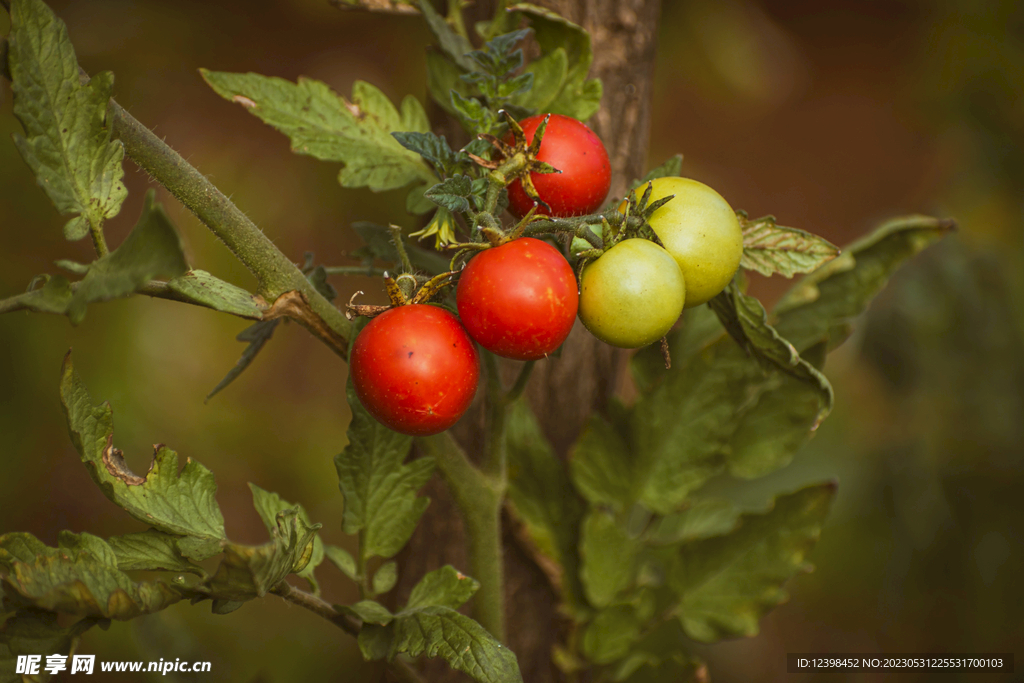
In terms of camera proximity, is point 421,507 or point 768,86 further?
point 768,86

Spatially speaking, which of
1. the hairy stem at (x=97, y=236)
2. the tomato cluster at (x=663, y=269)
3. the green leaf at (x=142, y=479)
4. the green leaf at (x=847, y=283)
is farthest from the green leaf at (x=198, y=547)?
the green leaf at (x=847, y=283)

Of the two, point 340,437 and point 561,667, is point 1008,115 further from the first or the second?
point 340,437

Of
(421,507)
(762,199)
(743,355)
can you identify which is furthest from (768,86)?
(421,507)

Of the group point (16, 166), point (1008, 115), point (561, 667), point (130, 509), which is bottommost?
point (561, 667)

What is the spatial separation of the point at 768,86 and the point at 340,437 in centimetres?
164

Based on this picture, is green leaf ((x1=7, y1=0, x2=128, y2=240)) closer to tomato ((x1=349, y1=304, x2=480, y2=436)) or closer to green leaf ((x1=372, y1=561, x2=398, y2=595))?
tomato ((x1=349, y1=304, x2=480, y2=436))

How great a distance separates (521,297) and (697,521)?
48cm

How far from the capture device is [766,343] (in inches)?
19.7

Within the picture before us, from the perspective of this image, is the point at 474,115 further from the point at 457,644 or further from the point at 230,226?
the point at 457,644

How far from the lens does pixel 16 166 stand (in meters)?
1.26

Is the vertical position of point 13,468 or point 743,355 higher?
point 743,355

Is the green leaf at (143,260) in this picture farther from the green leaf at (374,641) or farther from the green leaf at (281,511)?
the green leaf at (374,641)

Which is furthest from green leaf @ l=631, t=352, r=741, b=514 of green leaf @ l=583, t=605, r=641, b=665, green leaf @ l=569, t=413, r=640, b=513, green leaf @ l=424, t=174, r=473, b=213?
green leaf @ l=424, t=174, r=473, b=213

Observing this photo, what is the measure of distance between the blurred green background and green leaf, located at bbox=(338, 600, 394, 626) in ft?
1.24
